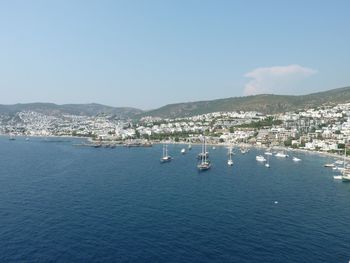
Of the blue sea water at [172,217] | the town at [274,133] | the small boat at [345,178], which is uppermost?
the town at [274,133]

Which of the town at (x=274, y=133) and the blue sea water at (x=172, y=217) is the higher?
the town at (x=274, y=133)

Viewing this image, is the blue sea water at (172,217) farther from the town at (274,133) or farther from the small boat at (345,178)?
the town at (274,133)

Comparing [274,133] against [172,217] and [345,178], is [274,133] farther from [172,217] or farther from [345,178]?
[172,217]

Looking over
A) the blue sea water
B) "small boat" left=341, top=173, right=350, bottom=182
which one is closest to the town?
"small boat" left=341, top=173, right=350, bottom=182

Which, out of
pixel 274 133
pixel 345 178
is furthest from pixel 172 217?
pixel 274 133

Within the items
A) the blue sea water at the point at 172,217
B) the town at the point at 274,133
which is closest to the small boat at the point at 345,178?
the blue sea water at the point at 172,217

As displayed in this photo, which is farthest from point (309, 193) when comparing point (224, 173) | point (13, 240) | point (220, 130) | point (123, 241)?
point (220, 130)

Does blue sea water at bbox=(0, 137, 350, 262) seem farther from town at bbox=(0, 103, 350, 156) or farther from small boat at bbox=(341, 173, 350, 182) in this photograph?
town at bbox=(0, 103, 350, 156)

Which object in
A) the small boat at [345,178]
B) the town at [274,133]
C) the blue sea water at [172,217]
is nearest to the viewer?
the blue sea water at [172,217]

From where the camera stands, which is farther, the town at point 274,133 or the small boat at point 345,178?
the town at point 274,133
